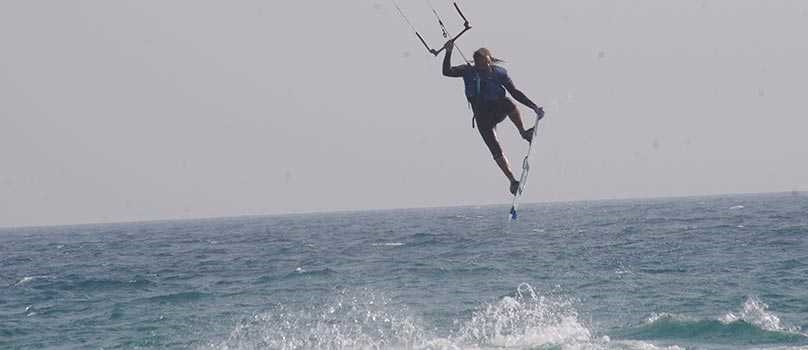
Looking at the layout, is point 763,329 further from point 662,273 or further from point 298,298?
point 298,298

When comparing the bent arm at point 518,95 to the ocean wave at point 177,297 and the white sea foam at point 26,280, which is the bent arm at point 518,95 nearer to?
the ocean wave at point 177,297

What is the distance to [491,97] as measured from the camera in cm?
1527

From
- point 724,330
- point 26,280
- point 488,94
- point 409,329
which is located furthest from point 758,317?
point 26,280

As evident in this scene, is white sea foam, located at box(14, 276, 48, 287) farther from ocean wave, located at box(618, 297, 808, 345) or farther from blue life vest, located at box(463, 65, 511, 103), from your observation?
blue life vest, located at box(463, 65, 511, 103)

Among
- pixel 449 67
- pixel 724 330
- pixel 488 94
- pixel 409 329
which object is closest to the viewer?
pixel 449 67

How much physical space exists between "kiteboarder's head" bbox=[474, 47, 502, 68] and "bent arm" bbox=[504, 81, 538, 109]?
41 cm

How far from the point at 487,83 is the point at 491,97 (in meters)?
0.20

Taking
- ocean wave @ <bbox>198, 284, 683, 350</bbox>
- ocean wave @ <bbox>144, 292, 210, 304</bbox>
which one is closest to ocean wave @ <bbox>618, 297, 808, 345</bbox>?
ocean wave @ <bbox>198, 284, 683, 350</bbox>

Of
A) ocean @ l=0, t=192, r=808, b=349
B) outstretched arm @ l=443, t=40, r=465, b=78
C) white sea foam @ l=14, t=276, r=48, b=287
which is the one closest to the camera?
outstretched arm @ l=443, t=40, r=465, b=78

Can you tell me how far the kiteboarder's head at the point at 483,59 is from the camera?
15.0 meters

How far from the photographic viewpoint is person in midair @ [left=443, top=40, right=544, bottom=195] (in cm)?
1509

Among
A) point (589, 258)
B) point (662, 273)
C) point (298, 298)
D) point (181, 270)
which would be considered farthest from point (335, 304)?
point (181, 270)

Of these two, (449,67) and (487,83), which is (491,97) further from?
(449,67)

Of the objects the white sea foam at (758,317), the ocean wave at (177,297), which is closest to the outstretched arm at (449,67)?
the white sea foam at (758,317)
